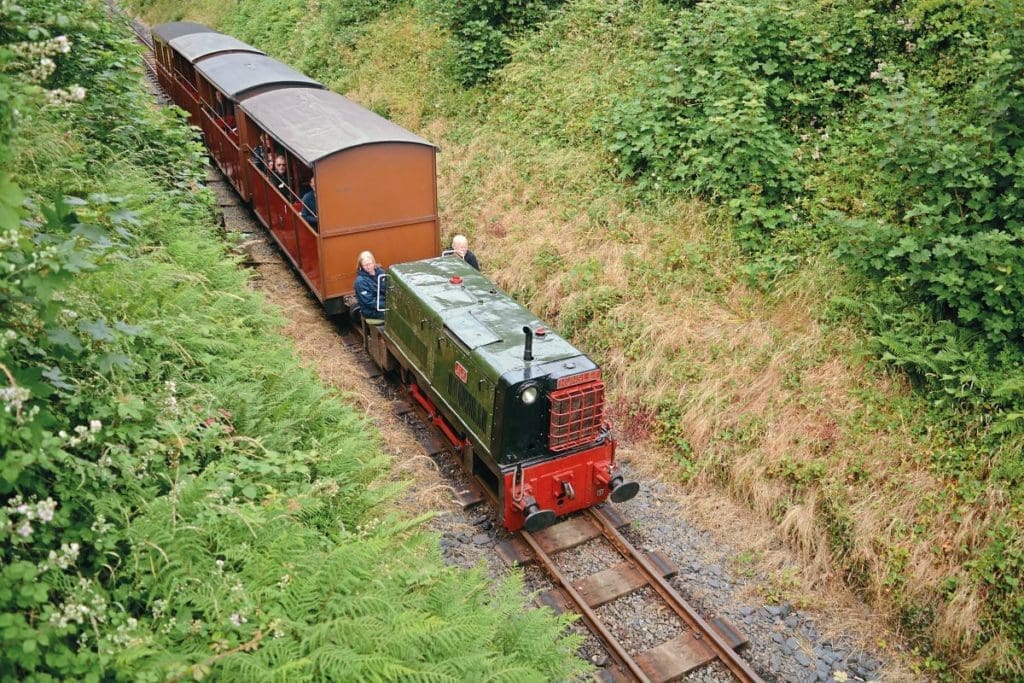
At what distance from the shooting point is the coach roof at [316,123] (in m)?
10.9

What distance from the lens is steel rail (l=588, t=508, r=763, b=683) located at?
650 cm

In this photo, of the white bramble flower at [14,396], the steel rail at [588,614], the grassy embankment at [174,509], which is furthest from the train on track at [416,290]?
the white bramble flower at [14,396]

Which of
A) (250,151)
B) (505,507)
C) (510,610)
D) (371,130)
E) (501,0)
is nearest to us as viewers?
(510,610)

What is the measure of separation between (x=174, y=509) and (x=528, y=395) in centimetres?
398

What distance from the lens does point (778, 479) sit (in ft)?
26.8

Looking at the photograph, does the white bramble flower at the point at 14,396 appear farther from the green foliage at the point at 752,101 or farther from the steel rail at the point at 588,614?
the green foliage at the point at 752,101

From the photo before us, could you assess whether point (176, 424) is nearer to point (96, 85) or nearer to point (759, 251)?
point (96, 85)

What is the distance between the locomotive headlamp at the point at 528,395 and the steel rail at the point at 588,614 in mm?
1371

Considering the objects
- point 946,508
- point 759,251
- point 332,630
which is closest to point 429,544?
point 332,630

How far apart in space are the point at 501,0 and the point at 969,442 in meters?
13.7

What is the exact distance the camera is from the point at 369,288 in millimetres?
10547

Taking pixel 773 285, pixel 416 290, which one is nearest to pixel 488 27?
pixel 416 290

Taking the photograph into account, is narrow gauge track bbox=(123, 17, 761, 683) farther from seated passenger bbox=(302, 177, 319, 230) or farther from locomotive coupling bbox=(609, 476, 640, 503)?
seated passenger bbox=(302, 177, 319, 230)

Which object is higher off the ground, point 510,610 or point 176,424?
point 176,424
